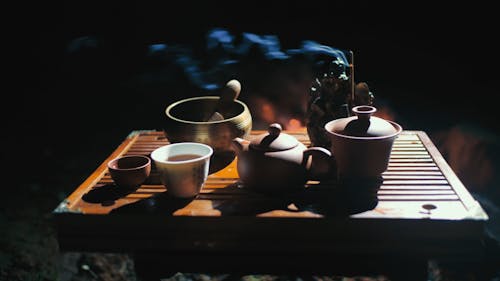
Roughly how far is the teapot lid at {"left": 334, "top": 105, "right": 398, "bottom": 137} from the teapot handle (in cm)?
13

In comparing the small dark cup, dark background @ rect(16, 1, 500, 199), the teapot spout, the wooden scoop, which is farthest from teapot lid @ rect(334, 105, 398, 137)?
dark background @ rect(16, 1, 500, 199)

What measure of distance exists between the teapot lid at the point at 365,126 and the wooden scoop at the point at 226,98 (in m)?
0.53

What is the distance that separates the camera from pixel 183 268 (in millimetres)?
1745

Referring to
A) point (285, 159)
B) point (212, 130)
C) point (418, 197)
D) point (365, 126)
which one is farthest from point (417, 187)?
point (212, 130)

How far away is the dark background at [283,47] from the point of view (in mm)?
3326

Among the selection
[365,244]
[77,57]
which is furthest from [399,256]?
[77,57]

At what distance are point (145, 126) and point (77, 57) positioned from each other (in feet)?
2.59

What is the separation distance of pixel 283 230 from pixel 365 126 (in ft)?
1.67

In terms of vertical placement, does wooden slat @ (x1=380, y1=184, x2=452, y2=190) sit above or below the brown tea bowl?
below

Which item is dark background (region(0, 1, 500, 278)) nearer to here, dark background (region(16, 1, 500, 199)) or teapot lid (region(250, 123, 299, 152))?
dark background (region(16, 1, 500, 199))

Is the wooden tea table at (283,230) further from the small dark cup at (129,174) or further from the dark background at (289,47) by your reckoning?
the dark background at (289,47)

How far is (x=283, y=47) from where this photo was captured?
3.44m

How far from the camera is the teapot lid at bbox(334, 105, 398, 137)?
176cm

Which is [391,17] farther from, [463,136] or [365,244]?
[365,244]
